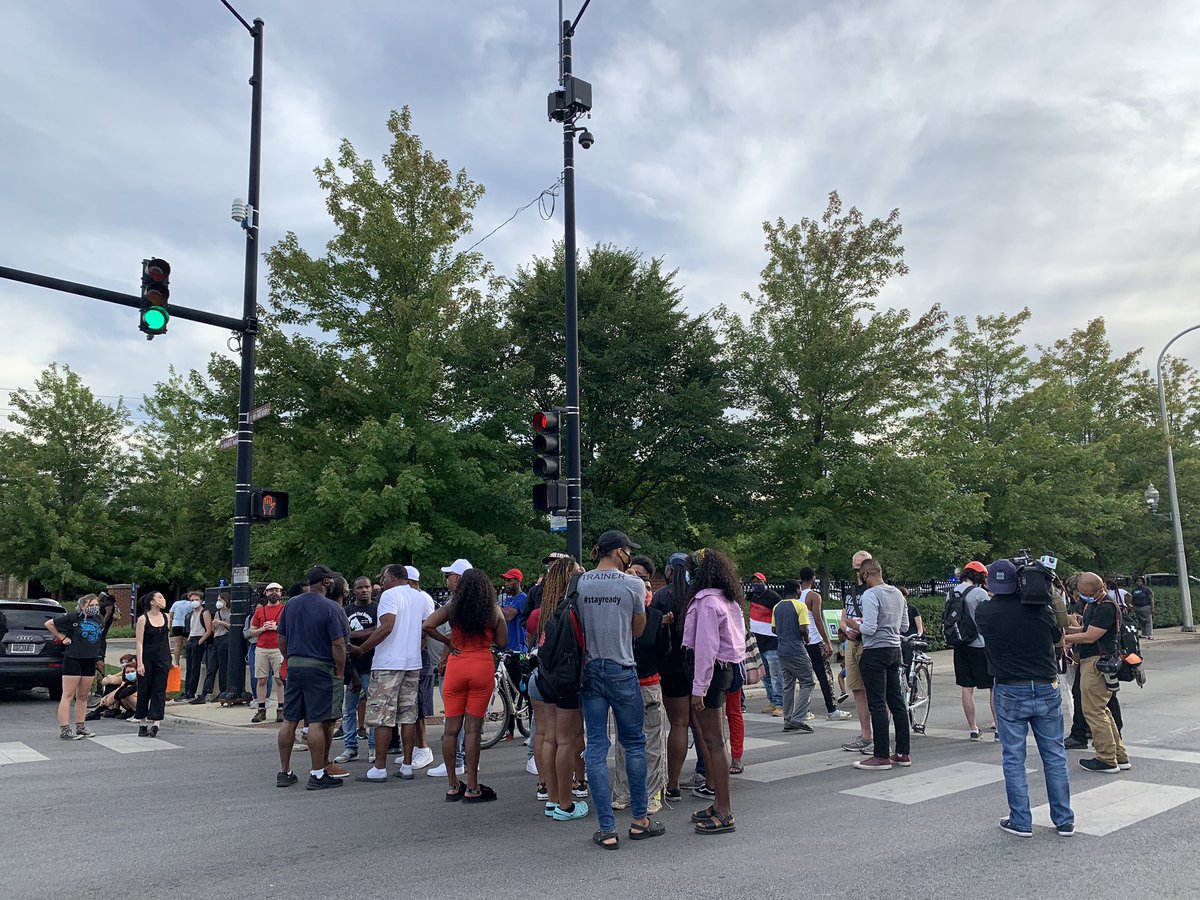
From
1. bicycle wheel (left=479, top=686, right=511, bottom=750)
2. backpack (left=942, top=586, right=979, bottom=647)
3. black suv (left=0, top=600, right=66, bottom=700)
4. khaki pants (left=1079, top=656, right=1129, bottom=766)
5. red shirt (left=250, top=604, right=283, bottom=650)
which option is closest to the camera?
khaki pants (left=1079, top=656, right=1129, bottom=766)

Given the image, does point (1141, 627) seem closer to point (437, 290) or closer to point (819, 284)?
point (819, 284)

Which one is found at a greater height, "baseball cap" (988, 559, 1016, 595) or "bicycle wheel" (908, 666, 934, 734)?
"baseball cap" (988, 559, 1016, 595)

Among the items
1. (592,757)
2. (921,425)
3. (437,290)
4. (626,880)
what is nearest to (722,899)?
(626,880)

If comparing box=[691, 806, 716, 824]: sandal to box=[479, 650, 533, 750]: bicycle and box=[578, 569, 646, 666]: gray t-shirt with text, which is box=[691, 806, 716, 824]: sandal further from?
box=[479, 650, 533, 750]: bicycle

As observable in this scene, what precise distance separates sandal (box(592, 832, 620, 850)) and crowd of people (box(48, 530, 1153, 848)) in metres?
0.02

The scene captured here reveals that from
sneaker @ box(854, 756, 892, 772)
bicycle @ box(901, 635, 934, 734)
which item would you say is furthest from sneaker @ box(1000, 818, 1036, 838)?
bicycle @ box(901, 635, 934, 734)

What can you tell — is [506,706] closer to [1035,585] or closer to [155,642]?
[155,642]

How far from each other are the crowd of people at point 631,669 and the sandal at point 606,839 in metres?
0.02

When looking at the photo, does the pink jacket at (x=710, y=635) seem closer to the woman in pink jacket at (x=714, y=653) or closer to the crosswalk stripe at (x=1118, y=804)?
the woman in pink jacket at (x=714, y=653)

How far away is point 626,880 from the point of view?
15.7ft

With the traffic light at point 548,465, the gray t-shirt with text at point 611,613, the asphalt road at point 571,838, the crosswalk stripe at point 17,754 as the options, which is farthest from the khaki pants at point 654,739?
the crosswalk stripe at point 17,754

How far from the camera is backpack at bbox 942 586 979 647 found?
904 cm

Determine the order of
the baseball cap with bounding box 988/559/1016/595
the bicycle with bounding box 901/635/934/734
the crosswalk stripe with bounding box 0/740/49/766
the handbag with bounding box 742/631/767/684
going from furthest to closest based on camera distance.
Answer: the bicycle with bounding box 901/635/934/734 < the crosswalk stripe with bounding box 0/740/49/766 < the handbag with bounding box 742/631/767/684 < the baseball cap with bounding box 988/559/1016/595

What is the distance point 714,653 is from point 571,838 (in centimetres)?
153
